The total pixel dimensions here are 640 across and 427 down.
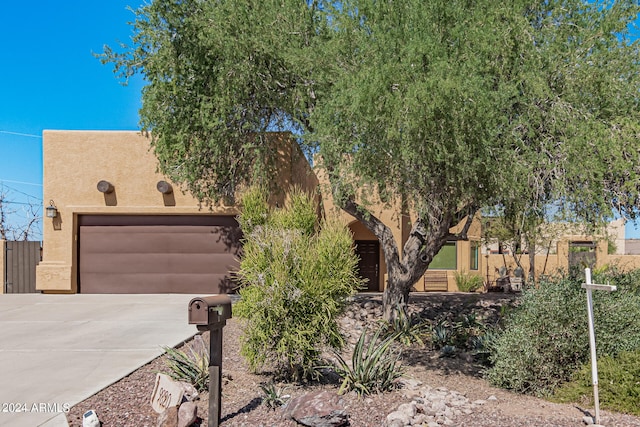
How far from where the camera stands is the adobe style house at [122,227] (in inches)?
709

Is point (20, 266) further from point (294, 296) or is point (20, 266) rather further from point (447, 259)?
point (294, 296)

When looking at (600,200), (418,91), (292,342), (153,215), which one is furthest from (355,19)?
(153,215)

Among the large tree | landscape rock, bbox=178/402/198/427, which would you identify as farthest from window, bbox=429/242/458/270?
landscape rock, bbox=178/402/198/427

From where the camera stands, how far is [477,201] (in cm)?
839

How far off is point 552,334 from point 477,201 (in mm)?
2135

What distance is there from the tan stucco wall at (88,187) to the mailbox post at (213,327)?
12.1 metres

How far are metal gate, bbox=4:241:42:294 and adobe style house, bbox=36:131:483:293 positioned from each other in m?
1.61

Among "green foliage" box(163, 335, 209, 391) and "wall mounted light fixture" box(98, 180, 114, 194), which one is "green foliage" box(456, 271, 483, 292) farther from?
"green foliage" box(163, 335, 209, 391)

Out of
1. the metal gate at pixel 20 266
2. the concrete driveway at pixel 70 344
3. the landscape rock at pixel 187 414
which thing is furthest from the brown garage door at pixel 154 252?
the landscape rock at pixel 187 414

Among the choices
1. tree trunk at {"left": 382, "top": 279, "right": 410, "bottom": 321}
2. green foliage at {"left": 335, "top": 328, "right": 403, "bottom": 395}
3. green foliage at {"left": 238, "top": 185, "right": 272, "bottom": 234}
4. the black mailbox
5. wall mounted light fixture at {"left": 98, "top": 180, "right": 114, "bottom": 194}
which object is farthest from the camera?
wall mounted light fixture at {"left": 98, "top": 180, "right": 114, "bottom": 194}

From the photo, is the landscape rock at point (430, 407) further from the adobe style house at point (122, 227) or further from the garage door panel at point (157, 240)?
the garage door panel at point (157, 240)

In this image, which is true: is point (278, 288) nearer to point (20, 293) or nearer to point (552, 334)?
point (552, 334)

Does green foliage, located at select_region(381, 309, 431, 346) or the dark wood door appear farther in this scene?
the dark wood door

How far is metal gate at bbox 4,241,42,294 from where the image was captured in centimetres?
1883
